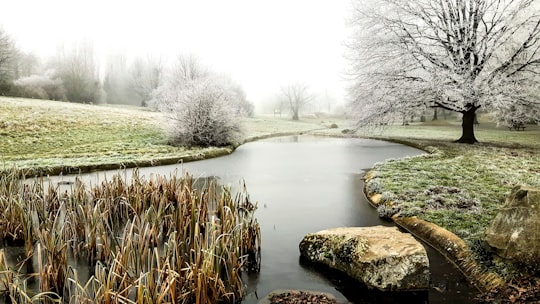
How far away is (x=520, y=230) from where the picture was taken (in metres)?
5.02

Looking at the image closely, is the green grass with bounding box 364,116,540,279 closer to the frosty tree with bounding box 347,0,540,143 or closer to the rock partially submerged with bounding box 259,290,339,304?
the rock partially submerged with bounding box 259,290,339,304

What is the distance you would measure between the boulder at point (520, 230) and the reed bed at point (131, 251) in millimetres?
3689

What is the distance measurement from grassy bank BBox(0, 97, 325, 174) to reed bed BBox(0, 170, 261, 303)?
879 centimetres

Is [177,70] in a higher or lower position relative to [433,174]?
higher

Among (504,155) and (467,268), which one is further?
(504,155)

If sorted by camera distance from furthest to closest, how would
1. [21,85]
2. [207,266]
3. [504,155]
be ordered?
[21,85], [504,155], [207,266]

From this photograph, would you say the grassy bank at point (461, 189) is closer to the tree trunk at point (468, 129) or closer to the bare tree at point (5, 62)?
the tree trunk at point (468, 129)

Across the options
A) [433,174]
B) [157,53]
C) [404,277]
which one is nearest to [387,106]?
[433,174]

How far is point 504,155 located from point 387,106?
6480 mm

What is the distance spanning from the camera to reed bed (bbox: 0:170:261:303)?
12.5ft

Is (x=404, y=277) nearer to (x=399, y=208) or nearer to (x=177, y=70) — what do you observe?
(x=399, y=208)

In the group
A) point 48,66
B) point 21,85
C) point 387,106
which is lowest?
point 387,106

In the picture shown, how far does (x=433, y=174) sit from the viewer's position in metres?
11.3

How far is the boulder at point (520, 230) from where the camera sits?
16.0 ft
